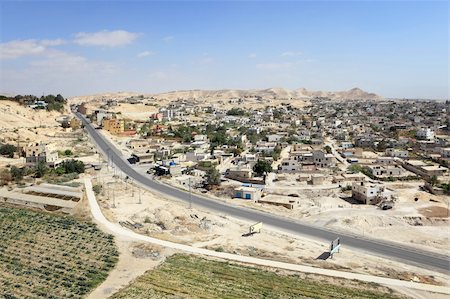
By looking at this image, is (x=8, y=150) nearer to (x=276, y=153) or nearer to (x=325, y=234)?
(x=276, y=153)

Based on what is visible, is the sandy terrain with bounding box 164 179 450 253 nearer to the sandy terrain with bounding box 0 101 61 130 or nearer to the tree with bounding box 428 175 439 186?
the tree with bounding box 428 175 439 186

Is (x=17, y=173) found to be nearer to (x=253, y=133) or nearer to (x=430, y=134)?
(x=253, y=133)

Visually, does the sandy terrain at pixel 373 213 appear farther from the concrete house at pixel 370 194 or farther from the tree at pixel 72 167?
the tree at pixel 72 167

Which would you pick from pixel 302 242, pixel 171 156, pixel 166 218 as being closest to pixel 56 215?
pixel 166 218

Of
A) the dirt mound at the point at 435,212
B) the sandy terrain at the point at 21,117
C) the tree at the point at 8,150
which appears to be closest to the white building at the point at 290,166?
the dirt mound at the point at 435,212

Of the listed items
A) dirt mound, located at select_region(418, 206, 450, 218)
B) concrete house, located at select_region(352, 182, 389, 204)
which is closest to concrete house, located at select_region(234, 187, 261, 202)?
concrete house, located at select_region(352, 182, 389, 204)
